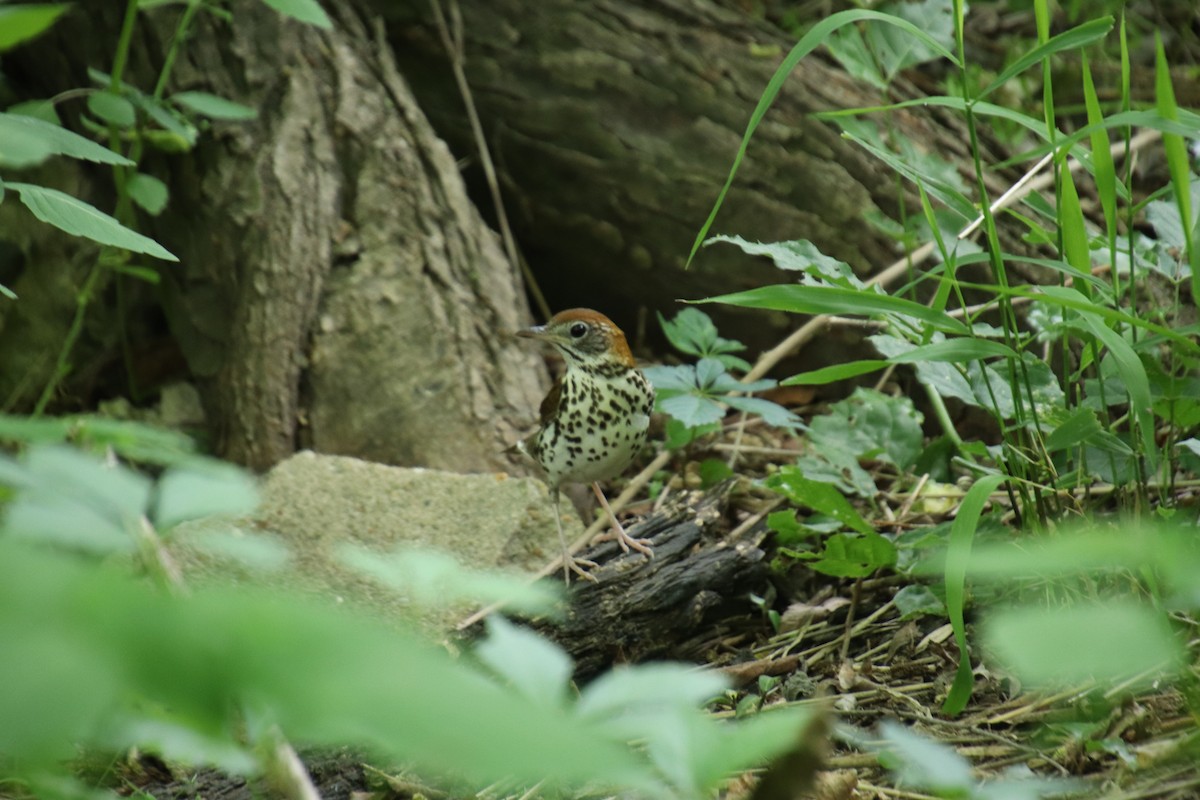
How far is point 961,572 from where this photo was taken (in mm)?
2000

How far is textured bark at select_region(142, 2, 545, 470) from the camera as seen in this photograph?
4.07m

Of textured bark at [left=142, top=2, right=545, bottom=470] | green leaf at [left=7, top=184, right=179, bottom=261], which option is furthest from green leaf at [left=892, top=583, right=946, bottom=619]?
green leaf at [left=7, top=184, right=179, bottom=261]

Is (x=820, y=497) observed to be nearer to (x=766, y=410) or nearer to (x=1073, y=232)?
(x=766, y=410)

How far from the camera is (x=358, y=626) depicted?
705 millimetres

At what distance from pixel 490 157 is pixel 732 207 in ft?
3.78

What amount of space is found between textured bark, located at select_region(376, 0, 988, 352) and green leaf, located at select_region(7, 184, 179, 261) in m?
2.94

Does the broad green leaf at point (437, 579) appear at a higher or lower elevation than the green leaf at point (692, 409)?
higher

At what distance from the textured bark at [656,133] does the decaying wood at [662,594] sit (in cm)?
166

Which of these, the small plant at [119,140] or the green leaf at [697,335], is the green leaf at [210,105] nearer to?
the small plant at [119,140]

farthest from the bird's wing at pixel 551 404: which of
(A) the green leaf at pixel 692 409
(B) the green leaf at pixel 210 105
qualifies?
(B) the green leaf at pixel 210 105

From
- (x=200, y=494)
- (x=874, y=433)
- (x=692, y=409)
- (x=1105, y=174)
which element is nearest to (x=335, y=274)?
(x=692, y=409)

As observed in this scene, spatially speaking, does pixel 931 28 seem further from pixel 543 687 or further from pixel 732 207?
pixel 543 687

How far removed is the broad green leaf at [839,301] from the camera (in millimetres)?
2084

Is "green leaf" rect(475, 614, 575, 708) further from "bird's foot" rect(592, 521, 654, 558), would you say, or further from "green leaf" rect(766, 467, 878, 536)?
"bird's foot" rect(592, 521, 654, 558)
